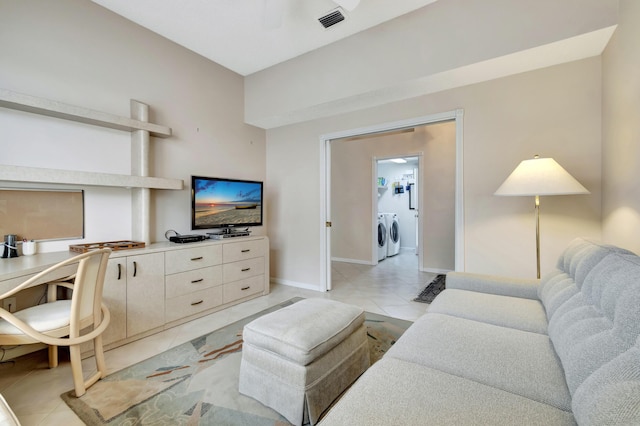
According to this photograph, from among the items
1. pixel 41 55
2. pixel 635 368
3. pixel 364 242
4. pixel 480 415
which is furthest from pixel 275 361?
pixel 364 242

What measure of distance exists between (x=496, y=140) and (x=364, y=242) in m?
3.42

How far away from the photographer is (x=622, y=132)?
1.81 metres

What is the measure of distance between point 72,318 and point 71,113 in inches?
64.4

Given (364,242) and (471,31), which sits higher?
(471,31)

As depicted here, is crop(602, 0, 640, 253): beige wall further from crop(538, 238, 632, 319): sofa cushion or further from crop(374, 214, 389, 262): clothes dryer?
crop(374, 214, 389, 262): clothes dryer

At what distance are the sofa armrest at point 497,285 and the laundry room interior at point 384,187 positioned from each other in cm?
234

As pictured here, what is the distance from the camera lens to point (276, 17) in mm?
2260

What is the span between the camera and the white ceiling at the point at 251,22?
8.16 feet

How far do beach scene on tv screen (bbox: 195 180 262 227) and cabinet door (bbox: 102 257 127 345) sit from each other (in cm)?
99

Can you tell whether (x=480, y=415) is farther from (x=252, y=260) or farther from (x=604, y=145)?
(x=252, y=260)

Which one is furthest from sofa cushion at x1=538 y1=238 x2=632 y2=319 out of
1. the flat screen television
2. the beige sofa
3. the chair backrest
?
the flat screen television

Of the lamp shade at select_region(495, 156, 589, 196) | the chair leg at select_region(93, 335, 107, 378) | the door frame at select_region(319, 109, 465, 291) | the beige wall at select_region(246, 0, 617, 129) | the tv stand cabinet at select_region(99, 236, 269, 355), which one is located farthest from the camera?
the door frame at select_region(319, 109, 465, 291)

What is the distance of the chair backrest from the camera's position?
5.39 ft

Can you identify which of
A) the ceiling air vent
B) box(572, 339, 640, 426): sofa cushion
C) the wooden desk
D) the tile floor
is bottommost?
the tile floor
